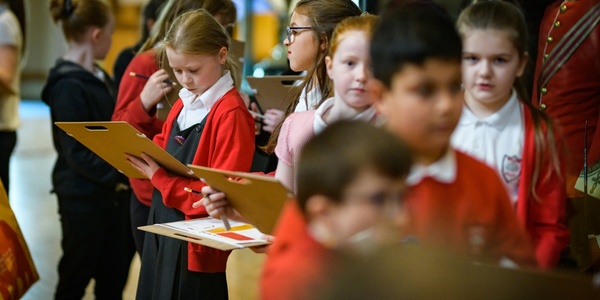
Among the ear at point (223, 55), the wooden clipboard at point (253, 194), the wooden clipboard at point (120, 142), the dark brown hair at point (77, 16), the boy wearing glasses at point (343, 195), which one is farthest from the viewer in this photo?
the dark brown hair at point (77, 16)

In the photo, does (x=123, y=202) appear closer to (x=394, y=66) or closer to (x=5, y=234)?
(x=5, y=234)

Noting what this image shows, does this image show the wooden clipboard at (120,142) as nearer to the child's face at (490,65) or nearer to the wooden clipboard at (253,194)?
the wooden clipboard at (253,194)

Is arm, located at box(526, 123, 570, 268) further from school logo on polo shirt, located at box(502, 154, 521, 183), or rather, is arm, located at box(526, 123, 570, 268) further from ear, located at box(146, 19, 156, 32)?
ear, located at box(146, 19, 156, 32)

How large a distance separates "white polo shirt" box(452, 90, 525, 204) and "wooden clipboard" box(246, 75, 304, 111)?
133cm

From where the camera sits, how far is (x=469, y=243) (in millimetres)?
1549

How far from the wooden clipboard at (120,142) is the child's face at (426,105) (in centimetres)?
114

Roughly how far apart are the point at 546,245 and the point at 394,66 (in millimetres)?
577

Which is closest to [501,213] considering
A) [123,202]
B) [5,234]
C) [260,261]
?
[5,234]

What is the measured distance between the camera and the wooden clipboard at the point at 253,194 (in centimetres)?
204

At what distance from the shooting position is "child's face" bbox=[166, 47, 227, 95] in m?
2.76

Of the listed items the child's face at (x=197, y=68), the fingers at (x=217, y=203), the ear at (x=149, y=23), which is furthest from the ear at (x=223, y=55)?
the ear at (x=149, y=23)

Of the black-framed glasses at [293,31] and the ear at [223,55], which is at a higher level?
the black-framed glasses at [293,31]

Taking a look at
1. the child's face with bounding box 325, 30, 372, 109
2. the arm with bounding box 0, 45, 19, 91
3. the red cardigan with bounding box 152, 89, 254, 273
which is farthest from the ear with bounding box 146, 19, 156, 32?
the child's face with bounding box 325, 30, 372, 109

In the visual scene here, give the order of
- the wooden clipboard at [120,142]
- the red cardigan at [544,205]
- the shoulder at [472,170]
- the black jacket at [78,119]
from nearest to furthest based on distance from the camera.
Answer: the shoulder at [472,170], the red cardigan at [544,205], the wooden clipboard at [120,142], the black jacket at [78,119]
